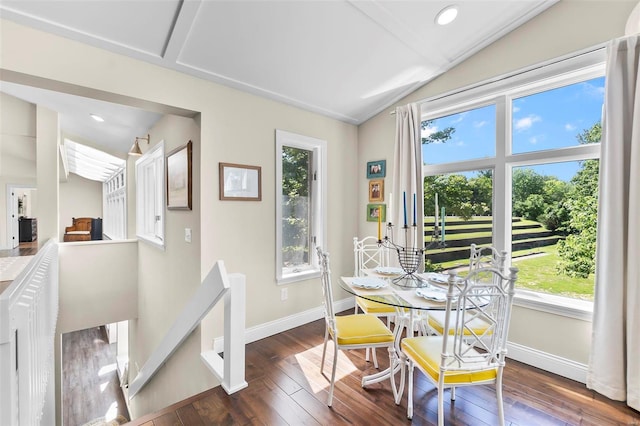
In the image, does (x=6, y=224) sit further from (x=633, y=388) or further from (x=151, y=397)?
(x=633, y=388)

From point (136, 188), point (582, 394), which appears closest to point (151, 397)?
point (136, 188)

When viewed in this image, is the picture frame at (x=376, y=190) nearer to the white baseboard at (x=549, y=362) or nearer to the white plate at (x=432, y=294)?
the white plate at (x=432, y=294)

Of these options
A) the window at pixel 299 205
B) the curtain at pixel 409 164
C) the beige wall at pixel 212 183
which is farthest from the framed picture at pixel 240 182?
the curtain at pixel 409 164

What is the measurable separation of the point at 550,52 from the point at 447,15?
2.97 ft

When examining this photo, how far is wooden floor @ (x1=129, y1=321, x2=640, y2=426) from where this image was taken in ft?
5.67

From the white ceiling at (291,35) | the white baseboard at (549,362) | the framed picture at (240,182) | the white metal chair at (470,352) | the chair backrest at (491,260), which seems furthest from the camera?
the framed picture at (240,182)

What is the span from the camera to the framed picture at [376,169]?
11.3ft

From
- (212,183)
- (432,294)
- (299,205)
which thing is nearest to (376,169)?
(299,205)

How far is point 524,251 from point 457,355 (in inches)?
66.6

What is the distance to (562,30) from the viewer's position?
217 centimetres

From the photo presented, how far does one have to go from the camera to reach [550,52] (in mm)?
2229

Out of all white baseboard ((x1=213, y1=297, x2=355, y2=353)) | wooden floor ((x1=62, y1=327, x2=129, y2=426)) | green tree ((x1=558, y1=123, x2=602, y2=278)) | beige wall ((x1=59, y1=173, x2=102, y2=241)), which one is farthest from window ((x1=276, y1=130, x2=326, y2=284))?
beige wall ((x1=59, y1=173, x2=102, y2=241))

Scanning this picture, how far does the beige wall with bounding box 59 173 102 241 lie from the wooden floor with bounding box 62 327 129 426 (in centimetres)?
377

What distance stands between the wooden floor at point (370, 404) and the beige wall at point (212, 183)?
763 millimetres
